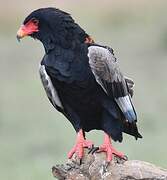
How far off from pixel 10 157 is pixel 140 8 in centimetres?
1325

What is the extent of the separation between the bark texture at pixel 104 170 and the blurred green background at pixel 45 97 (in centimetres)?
390

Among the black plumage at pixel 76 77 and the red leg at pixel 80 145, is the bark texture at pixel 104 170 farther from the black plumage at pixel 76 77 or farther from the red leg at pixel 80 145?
the black plumage at pixel 76 77

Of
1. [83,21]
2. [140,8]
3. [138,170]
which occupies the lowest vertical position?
[138,170]

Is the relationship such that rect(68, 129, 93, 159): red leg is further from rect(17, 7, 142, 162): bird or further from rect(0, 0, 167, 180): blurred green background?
rect(0, 0, 167, 180): blurred green background

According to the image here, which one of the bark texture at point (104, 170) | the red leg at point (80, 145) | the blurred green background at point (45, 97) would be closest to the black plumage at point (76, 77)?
the red leg at point (80, 145)

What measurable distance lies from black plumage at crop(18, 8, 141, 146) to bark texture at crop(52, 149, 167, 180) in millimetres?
325

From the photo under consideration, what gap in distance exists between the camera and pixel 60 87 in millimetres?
10336

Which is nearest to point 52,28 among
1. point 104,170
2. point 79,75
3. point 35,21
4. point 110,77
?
point 35,21

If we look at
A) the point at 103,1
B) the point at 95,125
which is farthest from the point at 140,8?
the point at 95,125

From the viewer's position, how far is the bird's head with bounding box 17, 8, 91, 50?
33.6ft

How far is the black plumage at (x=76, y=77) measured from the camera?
10.2m

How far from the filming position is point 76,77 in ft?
33.6

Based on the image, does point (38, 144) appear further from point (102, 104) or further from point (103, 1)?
point (103, 1)

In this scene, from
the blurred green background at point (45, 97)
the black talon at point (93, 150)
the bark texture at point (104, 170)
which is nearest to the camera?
the bark texture at point (104, 170)
